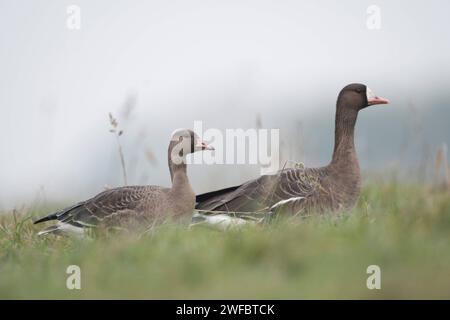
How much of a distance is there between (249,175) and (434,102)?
15158cm

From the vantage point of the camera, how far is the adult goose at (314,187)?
29.8 feet

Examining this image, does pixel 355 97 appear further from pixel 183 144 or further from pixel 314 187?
pixel 183 144

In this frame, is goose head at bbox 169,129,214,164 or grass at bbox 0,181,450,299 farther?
goose head at bbox 169,129,214,164

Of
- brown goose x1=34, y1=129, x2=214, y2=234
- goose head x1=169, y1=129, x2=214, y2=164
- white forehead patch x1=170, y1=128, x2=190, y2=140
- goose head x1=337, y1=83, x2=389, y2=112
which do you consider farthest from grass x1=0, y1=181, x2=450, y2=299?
goose head x1=337, y1=83, x2=389, y2=112

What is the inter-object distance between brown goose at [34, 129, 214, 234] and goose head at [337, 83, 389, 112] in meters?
2.03

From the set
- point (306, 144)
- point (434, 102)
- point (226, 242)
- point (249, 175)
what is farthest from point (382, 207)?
point (434, 102)

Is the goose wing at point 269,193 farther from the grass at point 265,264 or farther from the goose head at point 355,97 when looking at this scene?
the grass at point 265,264

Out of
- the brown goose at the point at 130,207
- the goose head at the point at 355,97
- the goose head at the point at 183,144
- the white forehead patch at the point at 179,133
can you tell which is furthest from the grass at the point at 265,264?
the goose head at the point at 355,97

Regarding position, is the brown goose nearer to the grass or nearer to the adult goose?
the adult goose

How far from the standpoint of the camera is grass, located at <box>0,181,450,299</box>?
5.47m

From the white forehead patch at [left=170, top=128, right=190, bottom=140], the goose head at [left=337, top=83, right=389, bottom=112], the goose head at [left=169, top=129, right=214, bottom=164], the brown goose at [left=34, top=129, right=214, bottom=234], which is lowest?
the brown goose at [left=34, top=129, right=214, bottom=234]
